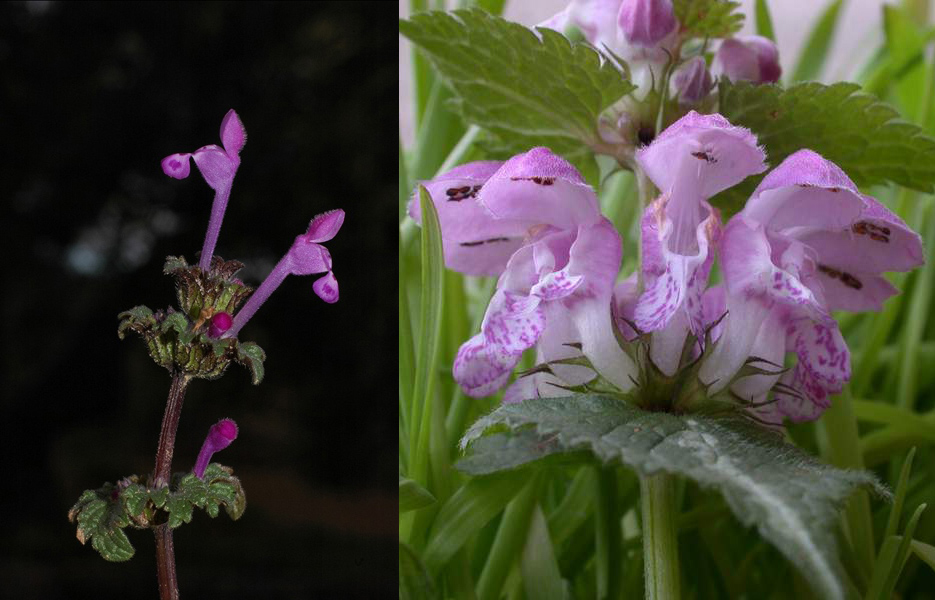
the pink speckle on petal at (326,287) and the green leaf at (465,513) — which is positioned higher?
the pink speckle on petal at (326,287)

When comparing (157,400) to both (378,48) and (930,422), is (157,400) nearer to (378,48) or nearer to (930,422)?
(378,48)

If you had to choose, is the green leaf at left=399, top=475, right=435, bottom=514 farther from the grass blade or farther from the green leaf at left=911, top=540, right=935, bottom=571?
the green leaf at left=911, top=540, right=935, bottom=571

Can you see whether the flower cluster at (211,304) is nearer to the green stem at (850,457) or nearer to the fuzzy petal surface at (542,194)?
the fuzzy petal surface at (542,194)

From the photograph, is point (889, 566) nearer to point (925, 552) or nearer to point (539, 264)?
point (925, 552)

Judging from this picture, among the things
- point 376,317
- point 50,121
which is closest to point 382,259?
point 376,317

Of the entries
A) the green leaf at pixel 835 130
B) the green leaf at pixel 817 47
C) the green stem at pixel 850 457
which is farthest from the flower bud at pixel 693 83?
the green leaf at pixel 817 47

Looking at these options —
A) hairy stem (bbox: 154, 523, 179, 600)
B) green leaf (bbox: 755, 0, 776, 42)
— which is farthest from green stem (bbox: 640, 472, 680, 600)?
green leaf (bbox: 755, 0, 776, 42)

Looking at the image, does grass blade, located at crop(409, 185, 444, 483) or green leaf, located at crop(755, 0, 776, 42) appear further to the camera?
green leaf, located at crop(755, 0, 776, 42)
